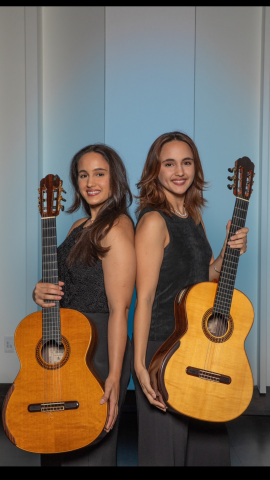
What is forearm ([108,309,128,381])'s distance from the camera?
5.64ft

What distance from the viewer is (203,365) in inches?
65.2

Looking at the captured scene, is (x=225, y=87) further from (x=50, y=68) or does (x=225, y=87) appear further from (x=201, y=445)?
(x=201, y=445)

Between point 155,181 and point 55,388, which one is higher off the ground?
point 155,181

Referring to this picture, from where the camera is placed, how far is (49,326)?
170 cm

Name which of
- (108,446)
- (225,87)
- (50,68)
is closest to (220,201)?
(225,87)

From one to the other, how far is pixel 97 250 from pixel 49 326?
33 cm

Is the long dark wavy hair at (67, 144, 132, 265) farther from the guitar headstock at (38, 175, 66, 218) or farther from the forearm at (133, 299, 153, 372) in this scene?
the forearm at (133, 299, 153, 372)

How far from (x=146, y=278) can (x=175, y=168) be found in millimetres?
474

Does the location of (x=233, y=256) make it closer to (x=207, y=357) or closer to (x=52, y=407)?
(x=207, y=357)

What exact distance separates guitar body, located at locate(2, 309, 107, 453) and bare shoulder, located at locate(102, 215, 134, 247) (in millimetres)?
300

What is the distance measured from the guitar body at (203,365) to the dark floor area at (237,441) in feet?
3.86

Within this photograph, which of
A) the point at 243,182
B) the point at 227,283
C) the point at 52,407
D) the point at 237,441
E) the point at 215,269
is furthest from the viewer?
the point at 237,441

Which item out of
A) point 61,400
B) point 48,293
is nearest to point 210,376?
point 61,400

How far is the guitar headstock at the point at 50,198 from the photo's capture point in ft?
5.96
